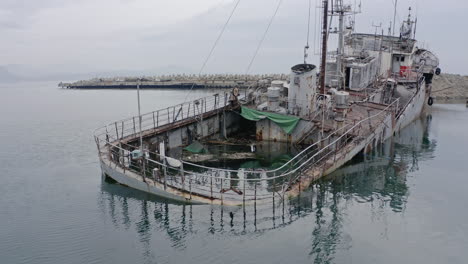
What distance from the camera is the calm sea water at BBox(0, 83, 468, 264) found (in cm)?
1553

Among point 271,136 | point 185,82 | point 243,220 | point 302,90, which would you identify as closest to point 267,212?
point 243,220

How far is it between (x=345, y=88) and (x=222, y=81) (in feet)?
172

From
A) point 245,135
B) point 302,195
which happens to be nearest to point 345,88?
point 245,135

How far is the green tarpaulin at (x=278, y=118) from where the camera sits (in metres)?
29.7

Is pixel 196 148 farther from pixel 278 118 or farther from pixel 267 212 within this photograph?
pixel 267 212

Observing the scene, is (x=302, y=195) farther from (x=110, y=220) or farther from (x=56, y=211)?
(x=56, y=211)

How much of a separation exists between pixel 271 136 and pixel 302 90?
4.54 meters

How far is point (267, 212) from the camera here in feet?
61.2

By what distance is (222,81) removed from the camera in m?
88.2

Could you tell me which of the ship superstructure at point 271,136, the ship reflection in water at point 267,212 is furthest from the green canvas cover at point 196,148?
the ship reflection in water at point 267,212

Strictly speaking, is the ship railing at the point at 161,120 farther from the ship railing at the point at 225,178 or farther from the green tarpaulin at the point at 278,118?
the green tarpaulin at the point at 278,118

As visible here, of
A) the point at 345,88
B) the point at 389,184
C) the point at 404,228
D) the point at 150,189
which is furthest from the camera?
the point at 345,88

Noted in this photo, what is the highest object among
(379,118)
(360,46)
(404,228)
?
(360,46)

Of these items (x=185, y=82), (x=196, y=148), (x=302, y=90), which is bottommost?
(x=196, y=148)
